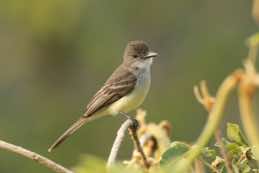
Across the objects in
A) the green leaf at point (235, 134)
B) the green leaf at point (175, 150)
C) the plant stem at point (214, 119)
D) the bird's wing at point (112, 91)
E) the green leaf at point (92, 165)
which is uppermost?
the plant stem at point (214, 119)

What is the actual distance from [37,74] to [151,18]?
10.6ft

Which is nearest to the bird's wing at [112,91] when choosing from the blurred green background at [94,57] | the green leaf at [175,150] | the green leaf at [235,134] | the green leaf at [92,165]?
the green leaf at [235,134]

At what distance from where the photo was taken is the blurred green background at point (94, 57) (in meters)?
13.8

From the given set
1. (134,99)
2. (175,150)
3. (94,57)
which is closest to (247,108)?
(175,150)

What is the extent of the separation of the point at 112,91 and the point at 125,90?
12 centimetres

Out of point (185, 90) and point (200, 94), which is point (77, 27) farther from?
point (200, 94)

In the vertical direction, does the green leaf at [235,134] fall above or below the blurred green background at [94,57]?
above

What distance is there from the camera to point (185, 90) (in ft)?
49.4

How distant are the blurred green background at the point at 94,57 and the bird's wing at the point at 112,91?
16.7ft

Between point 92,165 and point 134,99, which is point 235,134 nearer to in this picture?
point 92,165

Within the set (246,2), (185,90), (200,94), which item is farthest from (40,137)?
(200,94)

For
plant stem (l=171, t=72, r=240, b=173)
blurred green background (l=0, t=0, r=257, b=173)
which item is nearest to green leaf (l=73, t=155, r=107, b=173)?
plant stem (l=171, t=72, r=240, b=173)

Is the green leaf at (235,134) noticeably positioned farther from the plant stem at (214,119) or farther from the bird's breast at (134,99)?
the bird's breast at (134,99)

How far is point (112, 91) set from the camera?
7602 mm
